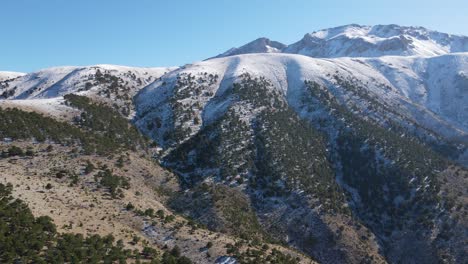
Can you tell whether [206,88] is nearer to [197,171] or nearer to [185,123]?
[185,123]

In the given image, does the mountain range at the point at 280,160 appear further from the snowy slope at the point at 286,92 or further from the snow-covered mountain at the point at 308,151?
the snowy slope at the point at 286,92

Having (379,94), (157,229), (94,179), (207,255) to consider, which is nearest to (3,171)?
(94,179)

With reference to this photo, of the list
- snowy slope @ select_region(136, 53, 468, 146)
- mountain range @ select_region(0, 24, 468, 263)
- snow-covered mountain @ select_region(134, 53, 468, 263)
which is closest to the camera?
mountain range @ select_region(0, 24, 468, 263)

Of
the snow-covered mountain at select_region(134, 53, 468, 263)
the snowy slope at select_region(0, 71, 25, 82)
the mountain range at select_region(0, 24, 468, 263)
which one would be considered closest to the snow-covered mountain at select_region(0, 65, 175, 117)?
the mountain range at select_region(0, 24, 468, 263)

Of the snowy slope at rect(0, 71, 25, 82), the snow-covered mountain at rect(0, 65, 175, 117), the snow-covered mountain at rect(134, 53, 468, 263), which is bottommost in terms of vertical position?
the snow-covered mountain at rect(134, 53, 468, 263)

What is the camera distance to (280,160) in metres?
93.8

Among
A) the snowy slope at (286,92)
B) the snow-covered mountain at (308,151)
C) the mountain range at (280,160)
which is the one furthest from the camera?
the snowy slope at (286,92)

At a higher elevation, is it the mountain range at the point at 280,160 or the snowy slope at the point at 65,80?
the snowy slope at the point at 65,80

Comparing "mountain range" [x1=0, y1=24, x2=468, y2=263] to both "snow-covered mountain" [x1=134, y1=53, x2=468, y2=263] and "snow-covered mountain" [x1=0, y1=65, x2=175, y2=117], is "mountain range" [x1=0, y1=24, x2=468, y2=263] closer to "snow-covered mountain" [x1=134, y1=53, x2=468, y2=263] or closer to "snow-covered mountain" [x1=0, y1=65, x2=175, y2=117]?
"snow-covered mountain" [x1=134, y1=53, x2=468, y2=263]

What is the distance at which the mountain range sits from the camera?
72.6 metres

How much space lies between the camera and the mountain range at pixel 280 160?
72.6m

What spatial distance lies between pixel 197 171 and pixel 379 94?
10617 centimetres

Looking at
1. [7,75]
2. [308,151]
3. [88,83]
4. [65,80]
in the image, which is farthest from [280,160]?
[7,75]

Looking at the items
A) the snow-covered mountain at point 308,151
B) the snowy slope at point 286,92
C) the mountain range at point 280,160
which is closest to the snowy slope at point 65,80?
the mountain range at point 280,160
